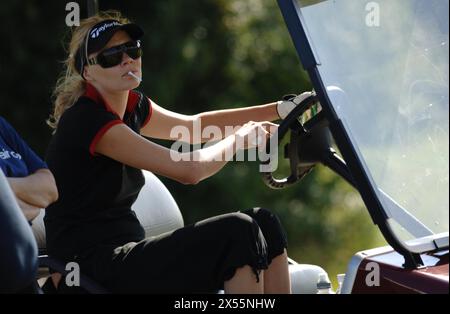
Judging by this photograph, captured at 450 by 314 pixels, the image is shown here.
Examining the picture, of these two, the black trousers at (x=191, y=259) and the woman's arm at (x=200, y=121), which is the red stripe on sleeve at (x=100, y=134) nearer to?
the black trousers at (x=191, y=259)

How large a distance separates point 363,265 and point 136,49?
876mm

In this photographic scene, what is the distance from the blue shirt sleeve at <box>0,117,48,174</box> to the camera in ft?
8.34

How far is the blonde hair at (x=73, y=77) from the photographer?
8.88 ft

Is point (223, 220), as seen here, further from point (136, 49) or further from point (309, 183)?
point (309, 183)

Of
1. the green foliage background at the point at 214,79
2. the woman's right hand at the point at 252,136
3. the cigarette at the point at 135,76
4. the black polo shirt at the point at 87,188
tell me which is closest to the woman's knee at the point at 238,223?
the woman's right hand at the point at 252,136

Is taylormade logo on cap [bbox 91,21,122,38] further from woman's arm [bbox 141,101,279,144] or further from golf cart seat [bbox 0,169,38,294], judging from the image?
golf cart seat [bbox 0,169,38,294]

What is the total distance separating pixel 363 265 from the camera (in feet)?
7.77

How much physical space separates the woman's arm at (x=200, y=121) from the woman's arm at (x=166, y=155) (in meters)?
0.47

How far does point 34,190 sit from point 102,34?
497mm

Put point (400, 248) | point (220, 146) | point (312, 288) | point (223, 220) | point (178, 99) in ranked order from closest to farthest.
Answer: point (400, 248), point (223, 220), point (220, 146), point (312, 288), point (178, 99)

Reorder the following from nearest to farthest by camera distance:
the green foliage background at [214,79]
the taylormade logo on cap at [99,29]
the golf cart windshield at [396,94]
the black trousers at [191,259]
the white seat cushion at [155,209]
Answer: the golf cart windshield at [396,94]
the black trousers at [191,259]
the taylormade logo on cap at [99,29]
the white seat cushion at [155,209]
the green foliage background at [214,79]

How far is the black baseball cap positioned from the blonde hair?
3cm

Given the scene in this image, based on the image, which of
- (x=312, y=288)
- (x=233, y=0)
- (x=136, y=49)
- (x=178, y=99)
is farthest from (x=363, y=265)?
(x=233, y=0)

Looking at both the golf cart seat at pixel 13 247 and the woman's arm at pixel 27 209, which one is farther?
the woman's arm at pixel 27 209
